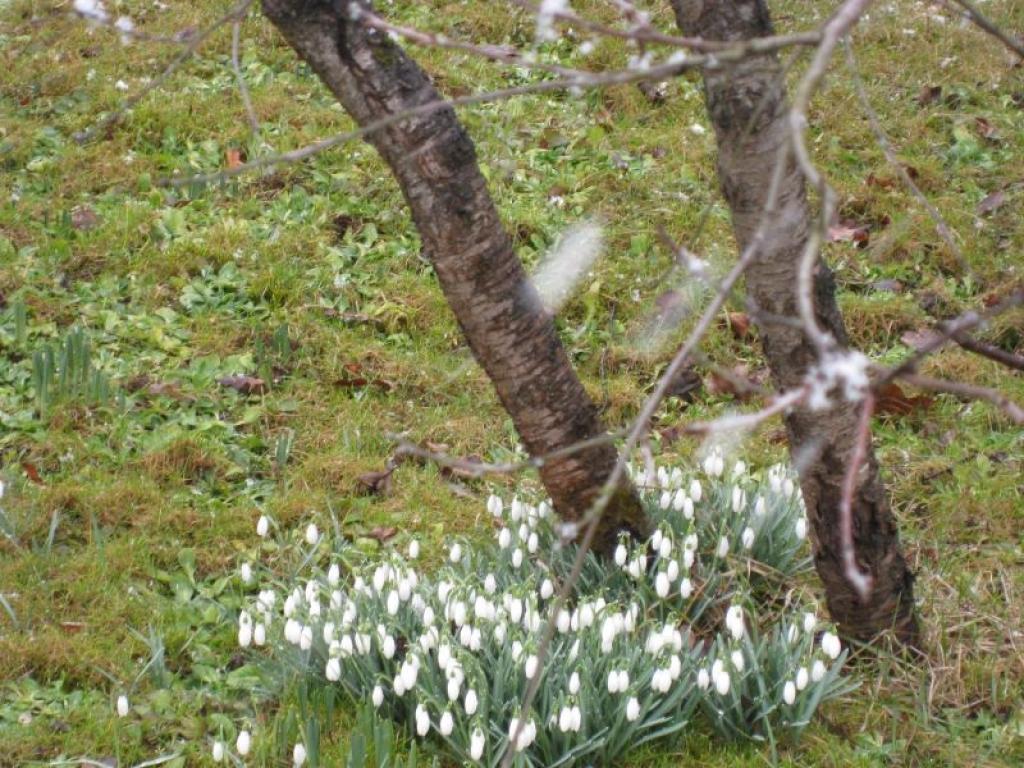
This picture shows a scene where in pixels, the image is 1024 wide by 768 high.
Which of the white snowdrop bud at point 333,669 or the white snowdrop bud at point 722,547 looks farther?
the white snowdrop bud at point 722,547

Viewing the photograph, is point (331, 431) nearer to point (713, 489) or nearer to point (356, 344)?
point (356, 344)

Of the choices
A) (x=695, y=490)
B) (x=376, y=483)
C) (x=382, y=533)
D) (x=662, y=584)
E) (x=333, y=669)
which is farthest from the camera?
(x=376, y=483)

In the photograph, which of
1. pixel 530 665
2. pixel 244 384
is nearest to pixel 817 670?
pixel 530 665

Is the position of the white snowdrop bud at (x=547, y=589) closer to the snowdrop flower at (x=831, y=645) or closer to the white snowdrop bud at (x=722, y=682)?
the white snowdrop bud at (x=722, y=682)

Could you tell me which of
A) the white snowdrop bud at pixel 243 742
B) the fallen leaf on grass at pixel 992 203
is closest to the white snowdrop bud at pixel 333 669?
the white snowdrop bud at pixel 243 742

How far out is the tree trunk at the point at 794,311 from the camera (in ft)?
9.57

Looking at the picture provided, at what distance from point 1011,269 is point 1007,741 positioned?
282cm

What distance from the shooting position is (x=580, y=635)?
3.13 meters

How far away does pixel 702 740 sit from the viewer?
10.4ft

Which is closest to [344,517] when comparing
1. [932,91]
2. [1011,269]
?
[1011,269]

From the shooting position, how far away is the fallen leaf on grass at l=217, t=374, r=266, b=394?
4.85 metres

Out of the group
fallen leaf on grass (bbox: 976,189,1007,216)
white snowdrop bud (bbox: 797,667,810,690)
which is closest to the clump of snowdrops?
white snowdrop bud (bbox: 797,667,810,690)

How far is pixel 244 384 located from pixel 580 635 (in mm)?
2186

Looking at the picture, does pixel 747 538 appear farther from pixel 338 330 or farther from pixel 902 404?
pixel 338 330
